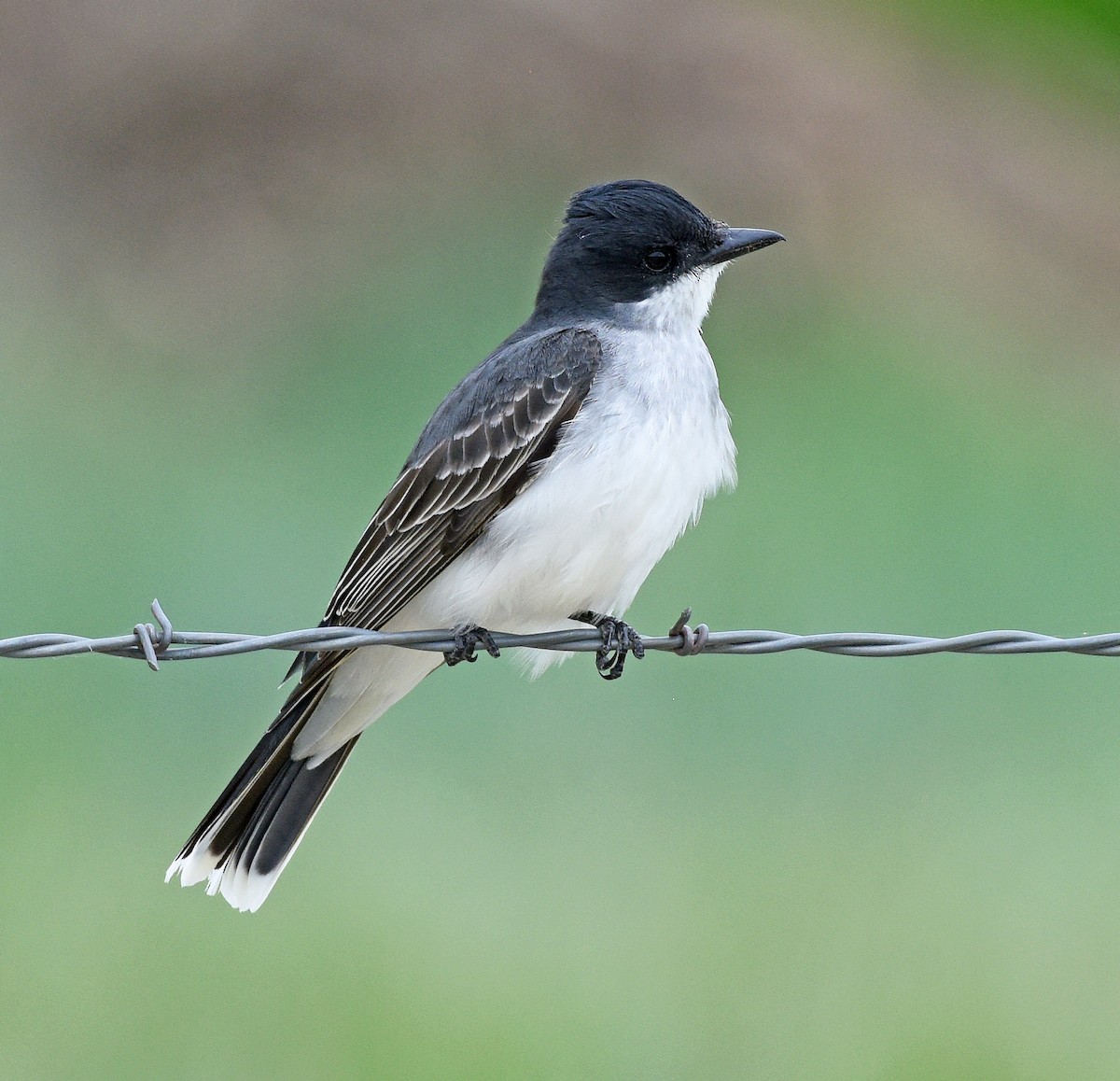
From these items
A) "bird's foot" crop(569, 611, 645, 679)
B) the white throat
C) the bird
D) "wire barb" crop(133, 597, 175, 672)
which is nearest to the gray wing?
the bird

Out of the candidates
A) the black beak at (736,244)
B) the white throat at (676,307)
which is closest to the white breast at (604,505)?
the white throat at (676,307)

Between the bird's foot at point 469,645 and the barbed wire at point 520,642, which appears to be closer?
the barbed wire at point 520,642

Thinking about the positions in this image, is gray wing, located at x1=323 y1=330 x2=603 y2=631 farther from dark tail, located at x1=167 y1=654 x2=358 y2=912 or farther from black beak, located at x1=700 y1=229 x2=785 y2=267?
black beak, located at x1=700 y1=229 x2=785 y2=267

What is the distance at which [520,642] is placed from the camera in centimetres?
296

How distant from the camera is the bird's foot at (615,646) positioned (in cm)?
336

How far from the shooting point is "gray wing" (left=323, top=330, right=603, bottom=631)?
3.66 meters

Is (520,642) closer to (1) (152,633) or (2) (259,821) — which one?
(1) (152,633)

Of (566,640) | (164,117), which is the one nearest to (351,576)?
(566,640)

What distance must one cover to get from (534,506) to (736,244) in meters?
1.15

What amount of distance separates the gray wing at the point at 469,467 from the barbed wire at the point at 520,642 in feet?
Result: 2.54

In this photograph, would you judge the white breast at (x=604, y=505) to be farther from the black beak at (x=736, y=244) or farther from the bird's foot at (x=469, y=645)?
the black beak at (x=736, y=244)

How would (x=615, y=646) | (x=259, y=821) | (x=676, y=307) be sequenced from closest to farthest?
(x=615, y=646) → (x=259, y=821) → (x=676, y=307)

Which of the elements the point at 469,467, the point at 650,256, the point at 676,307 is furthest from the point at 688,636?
the point at 650,256

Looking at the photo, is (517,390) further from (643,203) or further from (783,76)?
(783,76)
